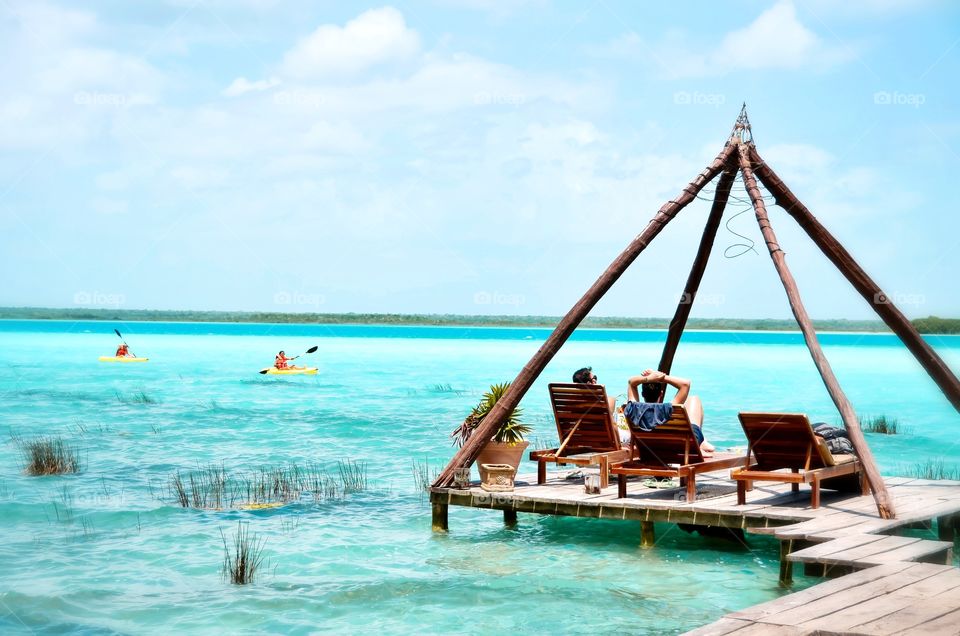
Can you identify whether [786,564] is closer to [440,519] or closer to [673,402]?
[673,402]

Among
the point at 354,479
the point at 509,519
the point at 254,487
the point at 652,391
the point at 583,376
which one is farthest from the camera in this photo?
the point at 354,479

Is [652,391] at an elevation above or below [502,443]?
above

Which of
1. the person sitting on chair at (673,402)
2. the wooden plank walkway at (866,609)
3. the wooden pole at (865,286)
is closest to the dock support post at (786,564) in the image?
the wooden plank walkway at (866,609)

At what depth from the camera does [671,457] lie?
10383 mm

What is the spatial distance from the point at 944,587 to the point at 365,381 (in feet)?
124

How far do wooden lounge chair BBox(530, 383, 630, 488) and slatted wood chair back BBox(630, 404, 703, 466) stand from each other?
51 cm

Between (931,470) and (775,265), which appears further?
(931,470)

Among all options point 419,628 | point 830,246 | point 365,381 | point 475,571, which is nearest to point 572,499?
point 475,571

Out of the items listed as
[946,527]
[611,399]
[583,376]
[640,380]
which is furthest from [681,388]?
[946,527]

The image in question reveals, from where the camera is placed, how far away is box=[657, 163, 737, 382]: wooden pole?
12148 millimetres

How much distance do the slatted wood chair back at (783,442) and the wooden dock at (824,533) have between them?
0.44 m

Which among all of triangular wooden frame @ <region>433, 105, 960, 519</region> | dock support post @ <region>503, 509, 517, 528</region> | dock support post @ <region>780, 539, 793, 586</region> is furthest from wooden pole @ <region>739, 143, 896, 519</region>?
dock support post @ <region>503, 509, 517, 528</region>

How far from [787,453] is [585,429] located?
7.39 ft

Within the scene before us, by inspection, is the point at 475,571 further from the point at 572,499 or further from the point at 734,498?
the point at 734,498
